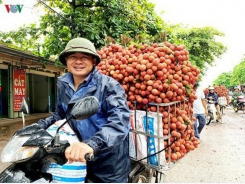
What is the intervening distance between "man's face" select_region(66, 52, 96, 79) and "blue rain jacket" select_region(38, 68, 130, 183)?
79mm

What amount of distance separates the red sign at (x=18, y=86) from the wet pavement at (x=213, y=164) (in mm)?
5580

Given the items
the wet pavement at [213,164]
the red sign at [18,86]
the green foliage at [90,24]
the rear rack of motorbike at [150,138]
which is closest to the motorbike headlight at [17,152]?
the rear rack of motorbike at [150,138]

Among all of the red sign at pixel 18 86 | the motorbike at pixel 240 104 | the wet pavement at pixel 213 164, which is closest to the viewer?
the wet pavement at pixel 213 164

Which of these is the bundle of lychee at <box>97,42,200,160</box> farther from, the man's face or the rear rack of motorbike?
the man's face

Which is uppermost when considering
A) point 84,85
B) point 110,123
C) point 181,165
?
point 84,85

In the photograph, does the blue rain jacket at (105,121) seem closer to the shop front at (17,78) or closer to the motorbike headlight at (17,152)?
the motorbike headlight at (17,152)

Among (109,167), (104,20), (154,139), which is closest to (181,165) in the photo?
(154,139)

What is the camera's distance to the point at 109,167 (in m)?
2.19

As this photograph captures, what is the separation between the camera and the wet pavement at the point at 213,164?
4750mm

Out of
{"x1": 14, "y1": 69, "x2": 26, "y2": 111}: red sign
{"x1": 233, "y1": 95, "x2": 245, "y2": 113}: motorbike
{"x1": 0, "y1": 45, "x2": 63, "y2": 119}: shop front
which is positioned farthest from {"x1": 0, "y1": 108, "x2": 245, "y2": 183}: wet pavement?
{"x1": 233, "y1": 95, "x2": 245, "y2": 113}: motorbike

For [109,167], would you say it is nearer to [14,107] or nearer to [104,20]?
[104,20]

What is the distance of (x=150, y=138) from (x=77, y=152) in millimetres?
1260

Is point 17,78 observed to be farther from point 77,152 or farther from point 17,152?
point 77,152

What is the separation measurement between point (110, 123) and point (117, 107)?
0.17 m
